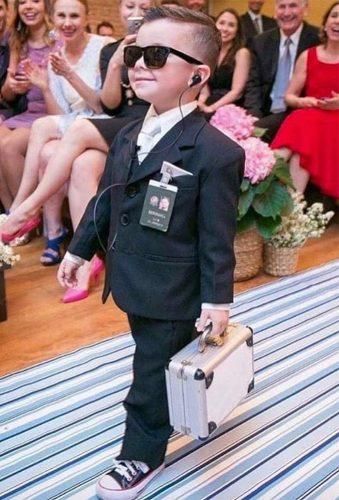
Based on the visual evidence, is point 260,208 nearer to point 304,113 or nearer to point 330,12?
point 304,113

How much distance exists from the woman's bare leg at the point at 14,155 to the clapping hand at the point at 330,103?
1.37 m

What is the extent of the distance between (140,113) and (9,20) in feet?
3.66

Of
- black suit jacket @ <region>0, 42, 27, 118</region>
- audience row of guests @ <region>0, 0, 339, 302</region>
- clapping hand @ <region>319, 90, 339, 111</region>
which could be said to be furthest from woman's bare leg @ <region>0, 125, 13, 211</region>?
clapping hand @ <region>319, 90, 339, 111</region>

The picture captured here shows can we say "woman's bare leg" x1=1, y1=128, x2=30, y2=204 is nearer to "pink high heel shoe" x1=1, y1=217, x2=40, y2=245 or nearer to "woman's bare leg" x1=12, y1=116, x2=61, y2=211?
"woman's bare leg" x1=12, y1=116, x2=61, y2=211

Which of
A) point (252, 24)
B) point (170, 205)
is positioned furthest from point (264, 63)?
point (170, 205)

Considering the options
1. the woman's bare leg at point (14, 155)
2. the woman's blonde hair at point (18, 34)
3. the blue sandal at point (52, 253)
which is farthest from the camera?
the woman's blonde hair at point (18, 34)

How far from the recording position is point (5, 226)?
224cm

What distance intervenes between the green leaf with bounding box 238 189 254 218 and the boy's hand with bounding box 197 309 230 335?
1057mm

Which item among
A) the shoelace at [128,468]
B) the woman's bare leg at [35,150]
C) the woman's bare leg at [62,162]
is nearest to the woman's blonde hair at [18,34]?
the woman's bare leg at [35,150]

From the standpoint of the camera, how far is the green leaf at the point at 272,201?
2.05 metres

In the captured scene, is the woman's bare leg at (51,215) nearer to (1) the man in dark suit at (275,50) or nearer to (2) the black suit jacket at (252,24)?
(1) the man in dark suit at (275,50)

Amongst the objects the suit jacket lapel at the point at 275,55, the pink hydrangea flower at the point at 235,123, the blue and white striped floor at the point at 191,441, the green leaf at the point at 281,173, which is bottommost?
the blue and white striped floor at the point at 191,441

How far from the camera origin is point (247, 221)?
2102mm

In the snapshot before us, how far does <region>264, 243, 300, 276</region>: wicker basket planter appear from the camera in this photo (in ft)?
7.31
